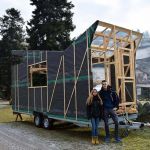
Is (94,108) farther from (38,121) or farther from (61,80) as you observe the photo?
(38,121)

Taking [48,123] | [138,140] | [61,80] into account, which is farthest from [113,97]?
[48,123]

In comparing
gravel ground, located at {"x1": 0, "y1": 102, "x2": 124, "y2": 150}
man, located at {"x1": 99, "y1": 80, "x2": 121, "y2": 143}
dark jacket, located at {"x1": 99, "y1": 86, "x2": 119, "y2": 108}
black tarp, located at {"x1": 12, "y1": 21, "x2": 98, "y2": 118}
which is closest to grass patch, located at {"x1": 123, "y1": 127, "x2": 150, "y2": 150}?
gravel ground, located at {"x1": 0, "y1": 102, "x2": 124, "y2": 150}

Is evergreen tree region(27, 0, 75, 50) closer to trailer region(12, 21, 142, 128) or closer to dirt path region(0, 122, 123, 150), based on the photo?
trailer region(12, 21, 142, 128)

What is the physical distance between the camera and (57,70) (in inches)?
557

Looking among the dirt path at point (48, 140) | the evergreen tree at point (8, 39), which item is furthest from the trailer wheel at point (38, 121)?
the evergreen tree at point (8, 39)

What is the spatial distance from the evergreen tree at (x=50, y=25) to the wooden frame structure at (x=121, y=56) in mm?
23697

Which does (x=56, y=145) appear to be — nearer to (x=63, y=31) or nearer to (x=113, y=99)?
(x=113, y=99)

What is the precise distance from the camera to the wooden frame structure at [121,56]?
40.7 ft

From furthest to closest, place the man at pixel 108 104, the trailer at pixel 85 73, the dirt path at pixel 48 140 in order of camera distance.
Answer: the trailer at pixel 85 73
the man at pixel 108 104
the dirt path at pixel 48 140

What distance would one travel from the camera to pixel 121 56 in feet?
41.8

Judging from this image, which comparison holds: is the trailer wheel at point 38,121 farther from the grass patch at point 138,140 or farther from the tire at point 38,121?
the grass patch at point 138,140

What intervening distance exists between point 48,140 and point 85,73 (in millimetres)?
2711

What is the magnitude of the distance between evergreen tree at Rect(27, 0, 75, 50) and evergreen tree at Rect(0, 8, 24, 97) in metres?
9.75

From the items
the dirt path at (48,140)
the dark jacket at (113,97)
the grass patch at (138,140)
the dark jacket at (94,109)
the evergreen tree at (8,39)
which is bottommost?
the dirt path at (48,140)
